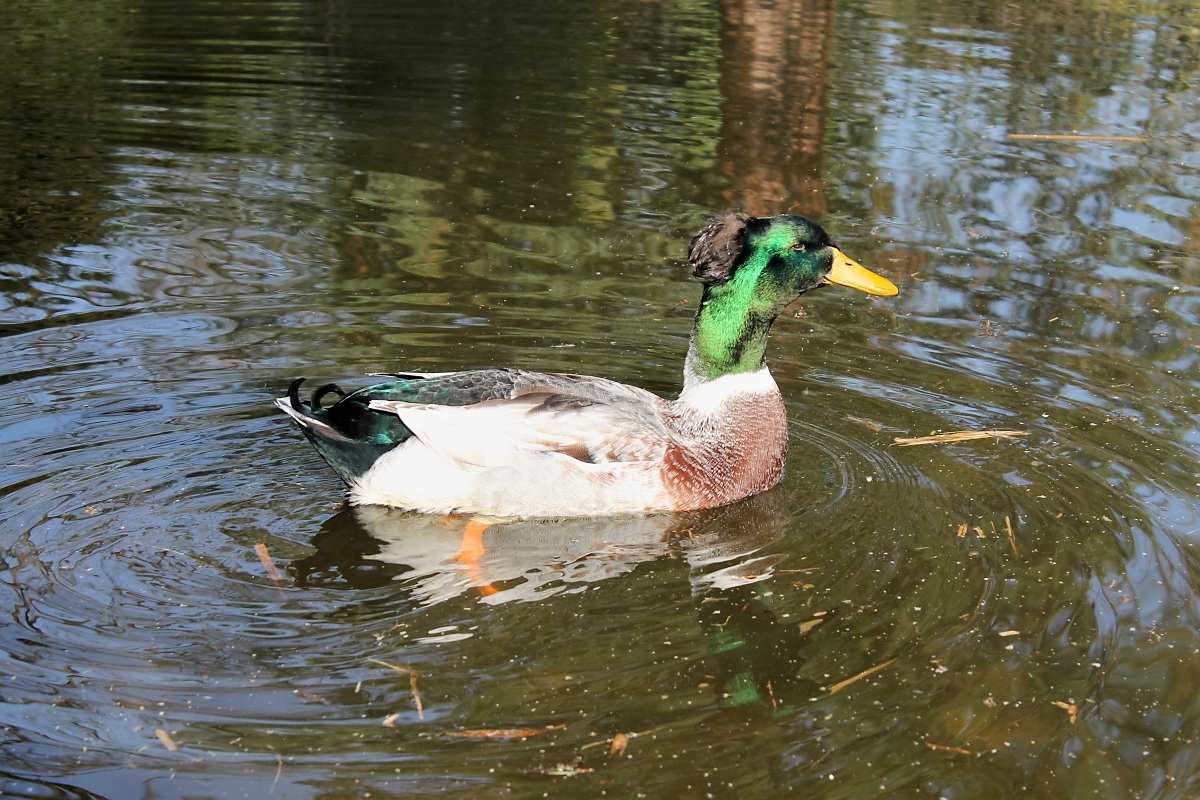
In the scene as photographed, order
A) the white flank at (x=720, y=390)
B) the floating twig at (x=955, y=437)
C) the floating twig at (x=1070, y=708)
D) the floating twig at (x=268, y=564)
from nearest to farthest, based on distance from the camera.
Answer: the floating twig at (x=1070, y=708), the floating twig at (x=268, y=564), the white flank at (x=720, y=390), the floating twig at (x=955, y=437)

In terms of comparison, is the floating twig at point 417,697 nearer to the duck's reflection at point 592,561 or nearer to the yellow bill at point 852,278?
the duck's reflection at point 592,561

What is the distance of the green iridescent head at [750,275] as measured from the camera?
579cm

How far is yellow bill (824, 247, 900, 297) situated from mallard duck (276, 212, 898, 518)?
8 centimetres

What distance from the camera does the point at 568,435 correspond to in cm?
541

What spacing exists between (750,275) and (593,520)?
134 cm

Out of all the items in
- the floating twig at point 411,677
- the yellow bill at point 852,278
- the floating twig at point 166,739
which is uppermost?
the yellow bill at point 852,278

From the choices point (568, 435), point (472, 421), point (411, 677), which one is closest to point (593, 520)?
point (568, 435)

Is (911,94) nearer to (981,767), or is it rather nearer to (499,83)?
(499,83)

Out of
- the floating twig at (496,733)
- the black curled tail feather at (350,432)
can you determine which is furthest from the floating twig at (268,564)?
the floating twig at (496,733)

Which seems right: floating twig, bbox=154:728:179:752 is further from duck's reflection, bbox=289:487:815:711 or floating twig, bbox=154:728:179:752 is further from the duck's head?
the duck's head

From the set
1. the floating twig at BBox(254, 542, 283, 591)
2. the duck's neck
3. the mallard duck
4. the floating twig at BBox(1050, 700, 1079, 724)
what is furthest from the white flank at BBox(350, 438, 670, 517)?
the floating twig at BBox(1050, 700, 1079, 724)

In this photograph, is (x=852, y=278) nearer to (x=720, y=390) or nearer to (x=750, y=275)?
(x=750, y=275)

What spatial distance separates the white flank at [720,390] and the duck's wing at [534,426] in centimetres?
39

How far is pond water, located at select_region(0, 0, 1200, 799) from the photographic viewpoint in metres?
3.91
